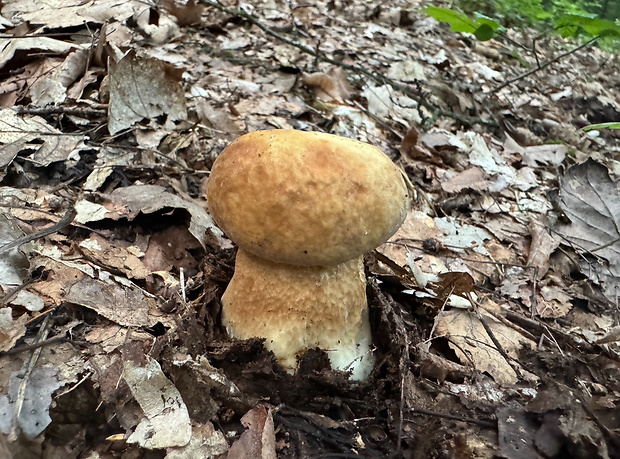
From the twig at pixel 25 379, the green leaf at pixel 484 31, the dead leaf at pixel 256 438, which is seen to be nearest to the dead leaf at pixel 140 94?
the twig at pixel 25 379

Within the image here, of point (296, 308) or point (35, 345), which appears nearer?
point (35, 345)

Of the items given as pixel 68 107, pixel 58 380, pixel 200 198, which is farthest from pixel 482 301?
pixel 68 107

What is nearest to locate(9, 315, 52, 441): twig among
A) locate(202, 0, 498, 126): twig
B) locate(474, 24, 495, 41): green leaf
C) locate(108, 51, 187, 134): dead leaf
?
locate(108, 51, 187, 134): dead leaf

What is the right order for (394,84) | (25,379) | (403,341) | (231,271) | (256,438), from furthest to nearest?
1. (394,84)
2. (231,271)
3. (403,341)
4. (256,438)
5. (25,379)

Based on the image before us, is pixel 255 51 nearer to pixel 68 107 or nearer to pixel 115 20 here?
pixel 115 20

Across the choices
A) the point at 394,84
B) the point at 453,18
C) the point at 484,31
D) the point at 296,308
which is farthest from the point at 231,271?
the point at 484,31

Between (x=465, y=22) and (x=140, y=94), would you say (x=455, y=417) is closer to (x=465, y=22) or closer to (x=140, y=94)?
(x=140, y=94)
